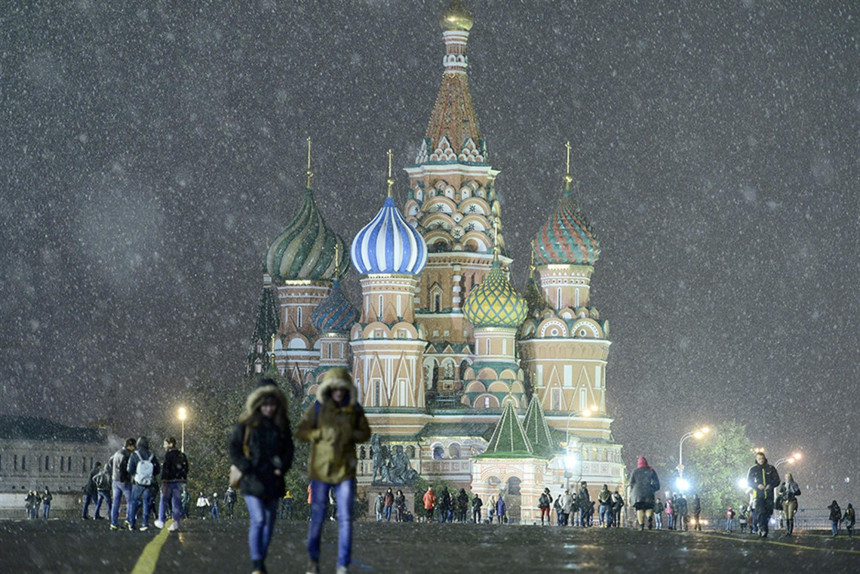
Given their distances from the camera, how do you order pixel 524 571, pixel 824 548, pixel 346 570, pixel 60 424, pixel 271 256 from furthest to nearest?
1. pixel 60 424
2. pixel 271 256
3. pixel 824 548
4. pixel 524 571
5. pixel 346 570

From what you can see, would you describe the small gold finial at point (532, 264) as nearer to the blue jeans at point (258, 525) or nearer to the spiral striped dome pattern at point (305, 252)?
the spiral striped dome pattern at point (305, 252)

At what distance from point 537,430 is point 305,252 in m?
22.8

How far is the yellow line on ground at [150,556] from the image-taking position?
17.1 metres

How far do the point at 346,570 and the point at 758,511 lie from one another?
15.7m

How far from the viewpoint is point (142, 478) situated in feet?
94.0

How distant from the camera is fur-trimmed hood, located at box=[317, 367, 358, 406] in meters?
15.3

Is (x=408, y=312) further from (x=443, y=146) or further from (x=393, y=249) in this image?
(x=443, y=146)

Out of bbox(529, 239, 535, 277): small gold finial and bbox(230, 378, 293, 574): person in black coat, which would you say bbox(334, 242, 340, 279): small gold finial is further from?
bbox(230, 378, 293, 574): person in black coat

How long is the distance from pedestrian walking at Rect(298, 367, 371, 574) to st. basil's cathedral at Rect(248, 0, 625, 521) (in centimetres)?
7656

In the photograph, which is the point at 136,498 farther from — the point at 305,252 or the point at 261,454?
the point at 305,252

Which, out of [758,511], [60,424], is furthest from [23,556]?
[60,424]

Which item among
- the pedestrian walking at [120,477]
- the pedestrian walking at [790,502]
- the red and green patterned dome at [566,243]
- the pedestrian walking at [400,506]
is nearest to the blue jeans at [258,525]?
the pedestrian walking at [120,477]

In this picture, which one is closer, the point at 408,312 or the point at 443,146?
the point at 408,312

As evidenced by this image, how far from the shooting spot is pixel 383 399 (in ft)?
323
